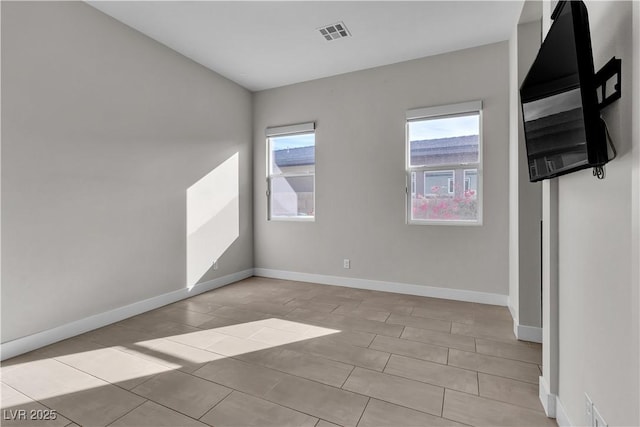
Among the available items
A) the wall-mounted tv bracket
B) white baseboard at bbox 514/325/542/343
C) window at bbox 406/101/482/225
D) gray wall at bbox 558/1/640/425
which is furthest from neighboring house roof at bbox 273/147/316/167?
the wall-mounted tv bracket

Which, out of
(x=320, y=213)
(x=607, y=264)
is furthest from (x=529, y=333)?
(x=320, y=213)

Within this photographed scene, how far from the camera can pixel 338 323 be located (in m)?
2.80

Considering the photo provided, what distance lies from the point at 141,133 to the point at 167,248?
1277 millimetres

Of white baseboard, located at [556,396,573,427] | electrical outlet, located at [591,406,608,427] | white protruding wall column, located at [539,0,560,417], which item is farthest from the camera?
white protruding wall column, located at [539,0,560,417]

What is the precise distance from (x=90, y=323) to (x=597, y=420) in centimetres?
348

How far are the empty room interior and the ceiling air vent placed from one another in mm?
36

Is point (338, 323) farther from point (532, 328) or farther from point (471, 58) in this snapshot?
point (471, 58)

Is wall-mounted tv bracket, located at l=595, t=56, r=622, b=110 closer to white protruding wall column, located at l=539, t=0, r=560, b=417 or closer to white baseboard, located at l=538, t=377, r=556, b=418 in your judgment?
white protruding wall column, located at l=539, t=0, r=560, b=417

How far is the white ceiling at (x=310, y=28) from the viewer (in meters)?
2.67

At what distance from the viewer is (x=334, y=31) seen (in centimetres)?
305

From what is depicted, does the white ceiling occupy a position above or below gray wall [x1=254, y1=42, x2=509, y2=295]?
above

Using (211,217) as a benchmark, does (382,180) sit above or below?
above

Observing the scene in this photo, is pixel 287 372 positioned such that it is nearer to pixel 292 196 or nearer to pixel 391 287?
pixel 391 287

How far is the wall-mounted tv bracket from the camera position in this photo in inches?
37.6
